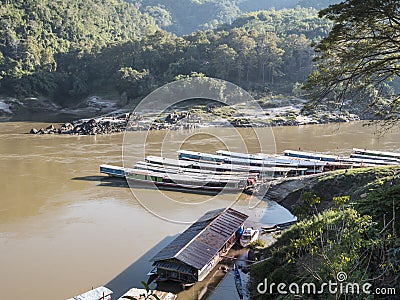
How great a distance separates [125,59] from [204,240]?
184ft

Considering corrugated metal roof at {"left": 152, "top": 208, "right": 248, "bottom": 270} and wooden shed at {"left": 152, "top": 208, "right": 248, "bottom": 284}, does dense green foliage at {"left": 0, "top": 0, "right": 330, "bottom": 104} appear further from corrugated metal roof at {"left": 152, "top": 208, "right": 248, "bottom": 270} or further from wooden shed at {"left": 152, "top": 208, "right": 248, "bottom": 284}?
wooden shed at {"left": 152, "top": 208, "right": 248, "bottom": 284}

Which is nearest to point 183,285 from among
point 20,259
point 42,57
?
point 20,259

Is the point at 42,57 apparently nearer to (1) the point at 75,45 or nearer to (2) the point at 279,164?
(1) the point at 75,45

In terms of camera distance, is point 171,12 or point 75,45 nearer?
point 75,45

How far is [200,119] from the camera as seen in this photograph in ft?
151

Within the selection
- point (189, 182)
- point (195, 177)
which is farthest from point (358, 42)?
point (195, 177)

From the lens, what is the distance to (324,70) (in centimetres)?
1089

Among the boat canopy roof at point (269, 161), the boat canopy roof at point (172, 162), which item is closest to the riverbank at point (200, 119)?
the boat canopy roof at point (172, 162)

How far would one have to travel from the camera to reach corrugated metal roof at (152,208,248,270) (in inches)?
437

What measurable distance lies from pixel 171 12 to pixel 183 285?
156 m

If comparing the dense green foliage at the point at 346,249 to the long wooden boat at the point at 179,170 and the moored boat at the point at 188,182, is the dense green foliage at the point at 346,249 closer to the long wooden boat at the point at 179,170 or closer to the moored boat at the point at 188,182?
the moored boat at the point at 188,182

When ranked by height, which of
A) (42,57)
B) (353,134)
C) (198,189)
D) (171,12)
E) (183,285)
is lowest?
(183,285)

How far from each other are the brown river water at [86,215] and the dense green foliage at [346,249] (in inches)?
80.0

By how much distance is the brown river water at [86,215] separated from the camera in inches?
463
